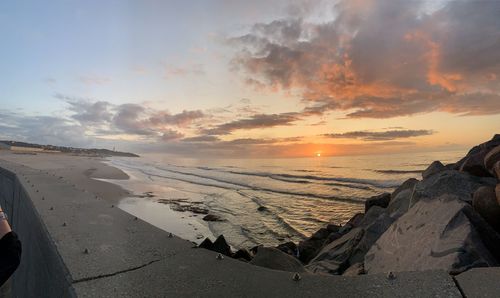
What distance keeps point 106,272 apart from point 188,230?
8372 mm

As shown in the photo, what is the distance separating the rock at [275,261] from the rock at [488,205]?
9.54 feet

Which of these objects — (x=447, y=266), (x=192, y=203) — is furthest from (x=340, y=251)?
(x=192, y=203)

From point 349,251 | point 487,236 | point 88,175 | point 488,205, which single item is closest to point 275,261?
point 349,251

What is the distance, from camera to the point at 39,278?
199 inches

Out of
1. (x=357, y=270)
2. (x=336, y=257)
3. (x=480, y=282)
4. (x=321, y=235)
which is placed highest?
(x=480, y=282)

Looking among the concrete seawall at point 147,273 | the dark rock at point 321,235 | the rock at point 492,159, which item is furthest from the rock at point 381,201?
the concrete seawall at point 147,273

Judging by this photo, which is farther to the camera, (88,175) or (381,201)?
(88,175)

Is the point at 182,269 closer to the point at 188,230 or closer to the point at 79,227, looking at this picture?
the point at 79,227

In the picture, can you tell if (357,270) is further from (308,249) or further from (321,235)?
(321,235)

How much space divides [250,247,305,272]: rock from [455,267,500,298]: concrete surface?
2205 millimetres

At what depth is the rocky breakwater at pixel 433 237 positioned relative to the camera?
3.75 m

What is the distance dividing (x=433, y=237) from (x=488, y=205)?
4.69 feet

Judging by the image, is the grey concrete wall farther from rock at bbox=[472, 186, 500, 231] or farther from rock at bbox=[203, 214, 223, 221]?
rock at bbox=[203, 214, 223, 221]

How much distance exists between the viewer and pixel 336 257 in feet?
21.3
